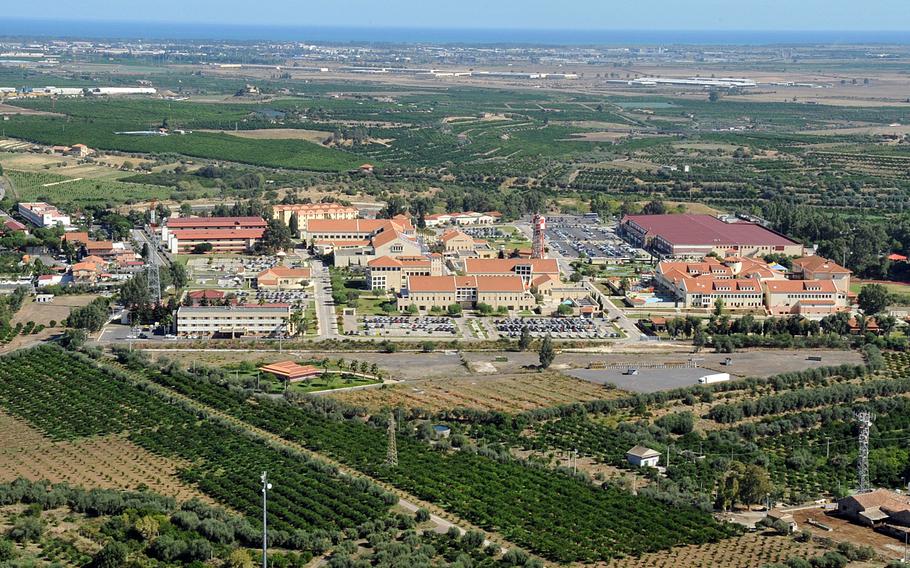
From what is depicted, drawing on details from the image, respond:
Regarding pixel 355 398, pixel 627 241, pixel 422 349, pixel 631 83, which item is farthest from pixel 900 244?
pixel 631 83

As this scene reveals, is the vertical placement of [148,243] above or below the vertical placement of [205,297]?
below

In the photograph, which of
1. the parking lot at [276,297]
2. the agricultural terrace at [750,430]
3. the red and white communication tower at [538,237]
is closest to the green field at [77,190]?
the parking lot at [276,297]

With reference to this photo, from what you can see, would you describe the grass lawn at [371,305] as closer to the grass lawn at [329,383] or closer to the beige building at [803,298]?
the grass lawn at [329,383]

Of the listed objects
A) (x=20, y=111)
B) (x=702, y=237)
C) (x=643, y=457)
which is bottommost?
(x=20, y=111)

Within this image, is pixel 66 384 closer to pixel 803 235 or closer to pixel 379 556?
pixel 379 556

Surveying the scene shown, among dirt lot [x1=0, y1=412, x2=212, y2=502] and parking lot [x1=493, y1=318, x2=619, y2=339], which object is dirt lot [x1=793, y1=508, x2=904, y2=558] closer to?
dirt lot [x1=0, y1=412, x2=212, y2=502]

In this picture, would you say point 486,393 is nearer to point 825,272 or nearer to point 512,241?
point 825,272

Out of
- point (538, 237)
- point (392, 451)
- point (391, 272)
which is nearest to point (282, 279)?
point (391, 272)

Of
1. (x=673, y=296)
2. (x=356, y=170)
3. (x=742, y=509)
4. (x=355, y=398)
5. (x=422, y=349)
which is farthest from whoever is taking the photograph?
(x=356, y=170)
